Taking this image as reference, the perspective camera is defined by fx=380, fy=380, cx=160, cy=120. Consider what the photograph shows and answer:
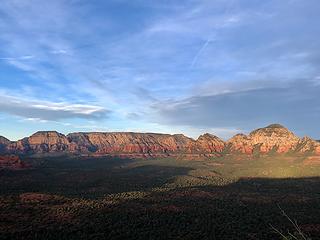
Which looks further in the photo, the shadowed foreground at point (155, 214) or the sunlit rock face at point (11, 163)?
the sunlit rock face at point (11, 163)

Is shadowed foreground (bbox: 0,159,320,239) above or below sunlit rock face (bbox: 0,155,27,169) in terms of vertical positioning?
below

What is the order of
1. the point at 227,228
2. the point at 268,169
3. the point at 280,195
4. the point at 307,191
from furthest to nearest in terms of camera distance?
the point at 268,169
the point at 307,191
the point at 280,195
the point at 227,228

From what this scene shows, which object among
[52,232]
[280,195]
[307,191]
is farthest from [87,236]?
[307,191]

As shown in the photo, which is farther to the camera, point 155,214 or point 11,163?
point 11,163

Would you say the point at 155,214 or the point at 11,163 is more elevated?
the point at 11,163

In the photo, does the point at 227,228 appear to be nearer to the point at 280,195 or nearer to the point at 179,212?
the point at 179,212

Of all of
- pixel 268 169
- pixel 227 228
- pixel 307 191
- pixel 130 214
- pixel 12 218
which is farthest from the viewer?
pixel 268 169

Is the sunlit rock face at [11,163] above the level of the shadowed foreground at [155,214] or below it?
above

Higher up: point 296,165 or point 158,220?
point 296,165

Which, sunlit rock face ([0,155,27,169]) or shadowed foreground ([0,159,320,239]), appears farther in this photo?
sunlit rock face ([0,155,27,169])

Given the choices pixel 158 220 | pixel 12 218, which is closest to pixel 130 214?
→ pixel 158 220

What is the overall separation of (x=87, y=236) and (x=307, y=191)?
81.1 meters

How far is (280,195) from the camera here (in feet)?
356

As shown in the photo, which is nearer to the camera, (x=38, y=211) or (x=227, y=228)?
(x=227, y=228)
